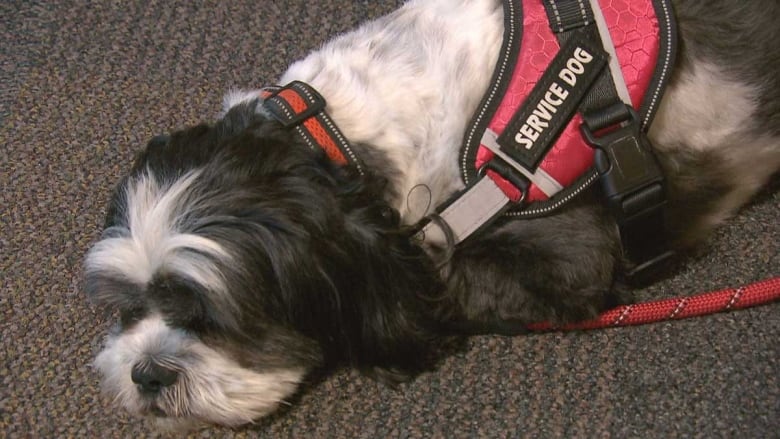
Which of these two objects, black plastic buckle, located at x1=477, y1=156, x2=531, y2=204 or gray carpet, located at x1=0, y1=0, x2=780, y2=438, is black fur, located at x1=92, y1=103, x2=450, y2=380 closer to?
black plastic buckle, located at x1=477, y1=156, x2=531, y2=204

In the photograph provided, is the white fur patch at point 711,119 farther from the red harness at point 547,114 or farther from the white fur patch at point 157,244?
the white fur patch at point 157,244

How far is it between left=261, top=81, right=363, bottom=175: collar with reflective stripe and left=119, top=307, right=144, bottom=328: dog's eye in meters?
0.33

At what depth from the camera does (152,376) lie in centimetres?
110

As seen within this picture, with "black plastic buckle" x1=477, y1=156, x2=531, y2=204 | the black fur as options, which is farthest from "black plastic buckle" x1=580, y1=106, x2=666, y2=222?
the black fur

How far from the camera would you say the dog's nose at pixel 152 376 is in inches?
43.1

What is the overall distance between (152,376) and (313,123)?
0.41 meters

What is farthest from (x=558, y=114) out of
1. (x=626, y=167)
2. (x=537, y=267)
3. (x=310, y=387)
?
(x=310, y=387)

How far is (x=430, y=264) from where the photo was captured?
3.76 ft

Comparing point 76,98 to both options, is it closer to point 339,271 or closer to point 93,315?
point 93,315

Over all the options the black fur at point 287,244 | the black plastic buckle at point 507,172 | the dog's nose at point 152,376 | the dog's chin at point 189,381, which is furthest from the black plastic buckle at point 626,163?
the dog's nose at point 152,376

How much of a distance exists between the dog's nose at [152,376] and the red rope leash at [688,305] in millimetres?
575

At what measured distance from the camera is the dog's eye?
1.10 m

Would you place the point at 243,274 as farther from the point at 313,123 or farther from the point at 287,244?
the point at 313,123

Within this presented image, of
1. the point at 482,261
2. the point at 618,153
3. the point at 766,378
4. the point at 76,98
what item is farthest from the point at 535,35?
the point at 76,98
